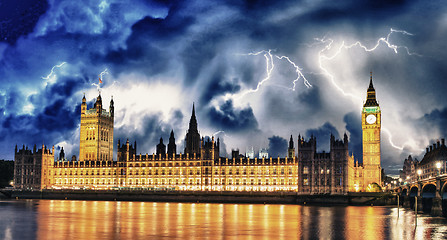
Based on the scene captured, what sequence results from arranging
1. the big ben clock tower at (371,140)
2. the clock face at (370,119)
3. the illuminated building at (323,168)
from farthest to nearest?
the clock face at (370,119) → the big ben clock tower at (371,140) → the illuminated building at (323,168)

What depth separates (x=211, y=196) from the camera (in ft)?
518

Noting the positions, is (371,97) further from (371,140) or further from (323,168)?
(323,168)

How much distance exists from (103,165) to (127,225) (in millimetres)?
137421

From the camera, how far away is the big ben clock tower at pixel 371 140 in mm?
180500

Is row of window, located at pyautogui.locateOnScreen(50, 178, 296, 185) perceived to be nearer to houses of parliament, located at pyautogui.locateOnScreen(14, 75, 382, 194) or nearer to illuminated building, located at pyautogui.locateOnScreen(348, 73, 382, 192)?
houses of parliament, located at pyautogui.locateOnScreen(14, 75, 382, 194)

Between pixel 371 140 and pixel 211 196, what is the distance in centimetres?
6479

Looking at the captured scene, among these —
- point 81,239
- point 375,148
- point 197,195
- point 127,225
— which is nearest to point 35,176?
point 197,195

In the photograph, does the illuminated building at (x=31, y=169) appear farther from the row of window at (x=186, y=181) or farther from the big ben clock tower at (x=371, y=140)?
the big ben clock tower at (x=371, y=140)

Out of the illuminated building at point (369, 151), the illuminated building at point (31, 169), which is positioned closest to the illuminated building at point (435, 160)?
the illuminated building at point (369, 151)

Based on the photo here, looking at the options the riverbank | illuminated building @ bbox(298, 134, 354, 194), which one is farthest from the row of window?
the riverbank

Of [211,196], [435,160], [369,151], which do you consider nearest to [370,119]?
[369,151]

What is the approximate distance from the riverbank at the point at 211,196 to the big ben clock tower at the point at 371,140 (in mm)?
32329

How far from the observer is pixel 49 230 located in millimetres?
58719

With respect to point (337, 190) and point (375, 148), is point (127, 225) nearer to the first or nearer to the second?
point (337, 190)
